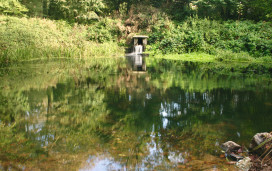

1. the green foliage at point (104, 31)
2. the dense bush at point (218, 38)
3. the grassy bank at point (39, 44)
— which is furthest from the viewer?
the green foliage at point (104, 31)

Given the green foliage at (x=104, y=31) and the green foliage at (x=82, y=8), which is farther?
the green foliage at (x=82, y=8)

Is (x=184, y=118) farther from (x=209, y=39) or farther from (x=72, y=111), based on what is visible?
(x=209, y=39)

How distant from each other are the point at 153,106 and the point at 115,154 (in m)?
2.21

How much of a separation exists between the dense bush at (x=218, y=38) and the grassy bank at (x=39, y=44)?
4.38m

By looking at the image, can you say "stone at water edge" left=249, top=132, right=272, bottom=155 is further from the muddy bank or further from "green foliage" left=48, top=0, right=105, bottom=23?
"green foliage" left=48, top=0, right=105, bottom=23

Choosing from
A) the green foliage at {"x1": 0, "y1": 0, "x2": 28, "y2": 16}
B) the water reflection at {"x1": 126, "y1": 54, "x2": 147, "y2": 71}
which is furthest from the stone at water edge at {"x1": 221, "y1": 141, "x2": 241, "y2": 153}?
the green foliage at {"x1": 0, "y1": 0, "x2": 28, "y2": 16}

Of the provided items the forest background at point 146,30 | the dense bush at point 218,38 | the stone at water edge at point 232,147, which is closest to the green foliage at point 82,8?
the forest background at point 146,30

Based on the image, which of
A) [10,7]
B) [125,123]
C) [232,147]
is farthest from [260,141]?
[10,7]

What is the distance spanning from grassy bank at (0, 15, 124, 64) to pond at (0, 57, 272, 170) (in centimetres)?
499

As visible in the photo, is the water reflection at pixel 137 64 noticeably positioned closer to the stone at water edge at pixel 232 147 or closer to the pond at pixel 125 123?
the pond at pixel 125 123

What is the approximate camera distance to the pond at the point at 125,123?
9.16ft

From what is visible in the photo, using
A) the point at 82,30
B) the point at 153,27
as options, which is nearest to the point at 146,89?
the point at 82,30

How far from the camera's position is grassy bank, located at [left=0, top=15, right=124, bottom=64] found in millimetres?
11363

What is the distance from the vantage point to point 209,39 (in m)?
17.8
